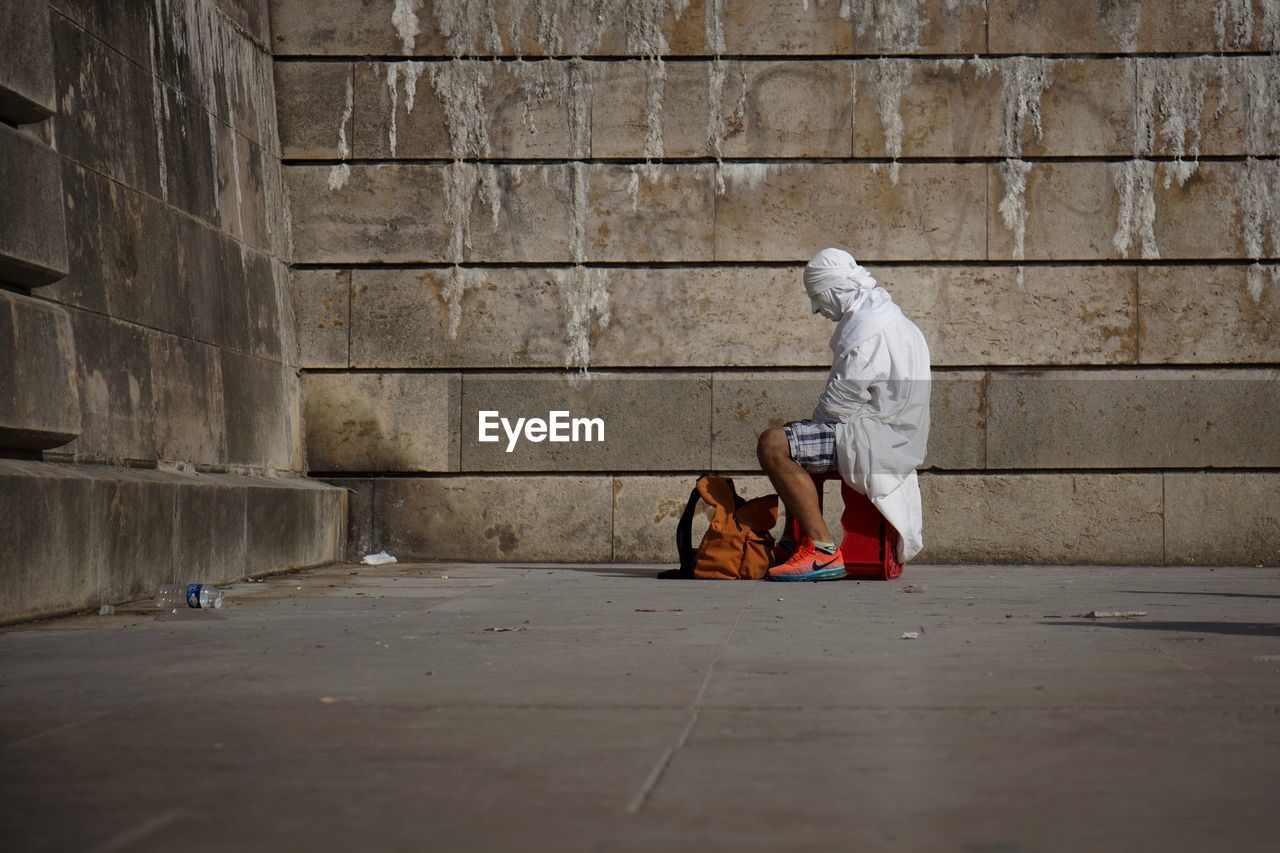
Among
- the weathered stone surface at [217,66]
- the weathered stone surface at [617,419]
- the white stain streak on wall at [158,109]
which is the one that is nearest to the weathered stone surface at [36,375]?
the white stain streak on wall at [158,109]

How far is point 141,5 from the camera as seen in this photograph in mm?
7621

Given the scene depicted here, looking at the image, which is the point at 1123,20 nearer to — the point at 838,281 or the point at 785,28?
the point at 785,28

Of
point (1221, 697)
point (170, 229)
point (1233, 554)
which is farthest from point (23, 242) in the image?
point (1233, 554)

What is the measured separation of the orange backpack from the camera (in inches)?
322

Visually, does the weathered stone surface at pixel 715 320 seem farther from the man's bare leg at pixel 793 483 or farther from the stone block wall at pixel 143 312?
the stone block wall at pixel 143 312

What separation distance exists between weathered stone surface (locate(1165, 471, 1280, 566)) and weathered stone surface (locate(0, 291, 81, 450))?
21.9 ft

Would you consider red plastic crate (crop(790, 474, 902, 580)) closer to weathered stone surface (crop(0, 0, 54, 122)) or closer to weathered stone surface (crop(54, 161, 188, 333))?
weathered stone surface (crop(54, 161, 188, 333))

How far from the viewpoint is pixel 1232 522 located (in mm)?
9625

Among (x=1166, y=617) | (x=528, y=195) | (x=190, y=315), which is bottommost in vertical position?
(x=1166, y=617)

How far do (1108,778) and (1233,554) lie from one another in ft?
24.4

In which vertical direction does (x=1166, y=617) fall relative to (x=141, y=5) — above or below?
below

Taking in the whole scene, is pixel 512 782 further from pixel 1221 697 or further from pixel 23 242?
pixel 23 242

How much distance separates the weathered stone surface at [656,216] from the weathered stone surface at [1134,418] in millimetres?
2088

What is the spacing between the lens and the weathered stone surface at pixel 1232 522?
31.6ft
